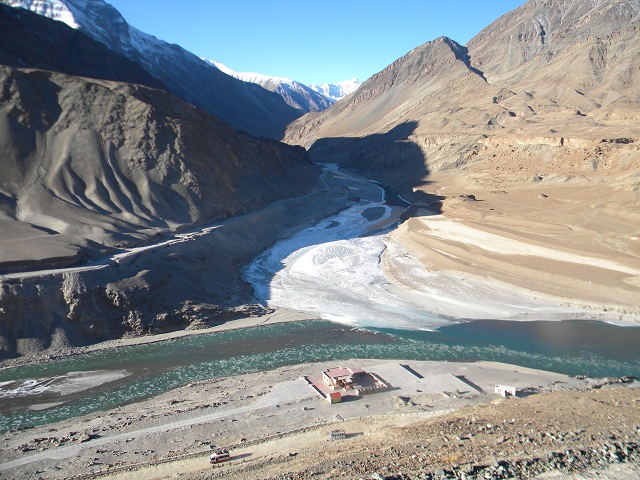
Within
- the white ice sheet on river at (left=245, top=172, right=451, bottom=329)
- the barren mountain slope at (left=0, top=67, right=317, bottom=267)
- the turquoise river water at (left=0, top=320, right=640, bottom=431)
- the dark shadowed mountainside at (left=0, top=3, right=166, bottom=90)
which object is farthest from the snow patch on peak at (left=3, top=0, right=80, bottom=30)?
the turquoise river water at (left=0, top=320, right=640, bottom=431)

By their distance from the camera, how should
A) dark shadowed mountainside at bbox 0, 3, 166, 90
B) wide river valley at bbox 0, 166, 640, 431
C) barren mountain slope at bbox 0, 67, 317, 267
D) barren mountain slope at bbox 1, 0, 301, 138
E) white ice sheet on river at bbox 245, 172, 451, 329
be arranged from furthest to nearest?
barren mountain slope at bbox 1, 0, 301, 138 → dark shadowed mountainside at bbox 0, 3, 166, 90 → barren mountain slope at bbox 0, 67, 317, 267 → white ice sheet on river at bbox 245, 172, 451, 329 → wide river valley at bbox 0, 166, 640, 431

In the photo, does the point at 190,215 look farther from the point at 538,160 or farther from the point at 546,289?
the point at 538,160

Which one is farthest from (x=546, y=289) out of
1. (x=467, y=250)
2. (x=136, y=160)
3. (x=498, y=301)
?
(x=136, y=160)

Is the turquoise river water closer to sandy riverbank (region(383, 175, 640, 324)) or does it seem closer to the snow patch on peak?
sandy riverbank (region(383, 175, 640, 324))

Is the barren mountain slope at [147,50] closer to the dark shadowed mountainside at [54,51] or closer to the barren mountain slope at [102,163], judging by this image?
the dark shadowed mountainside at [54,51]

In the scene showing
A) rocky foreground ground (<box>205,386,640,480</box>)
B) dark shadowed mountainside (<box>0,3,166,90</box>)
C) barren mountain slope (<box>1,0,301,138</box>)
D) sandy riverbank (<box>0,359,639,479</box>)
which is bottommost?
sandy riverbank (<box>0,359,639,479</box>)

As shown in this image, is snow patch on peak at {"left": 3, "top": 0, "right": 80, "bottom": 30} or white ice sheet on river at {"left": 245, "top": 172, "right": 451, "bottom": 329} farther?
snow patch on peak at {"left": 3, "top": 0, "right": 80, "bottom": 30}

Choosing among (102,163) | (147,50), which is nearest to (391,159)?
(102,163)
